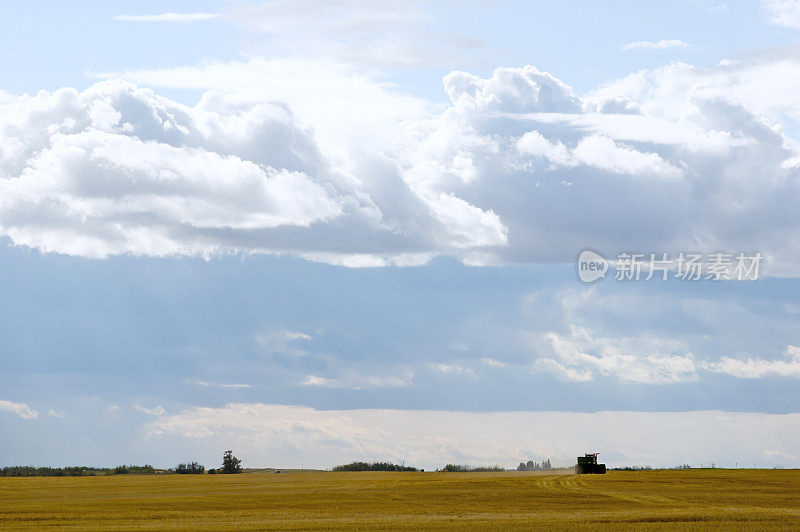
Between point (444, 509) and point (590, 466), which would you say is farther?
point (590, 466)

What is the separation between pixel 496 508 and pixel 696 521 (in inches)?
802

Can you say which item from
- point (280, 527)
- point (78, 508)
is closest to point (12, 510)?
point (78, 508)

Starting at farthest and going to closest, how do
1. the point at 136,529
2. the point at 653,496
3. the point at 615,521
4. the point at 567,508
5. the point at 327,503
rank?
the point at 653,496 → the point at 327,503 → the point at 567,508 → the point at 615,521 → the point at 136,529

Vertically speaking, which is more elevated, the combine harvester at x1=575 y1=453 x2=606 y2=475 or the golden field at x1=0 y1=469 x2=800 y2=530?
the combine harvester at x1=575 y1=453 x2=606 y2=475

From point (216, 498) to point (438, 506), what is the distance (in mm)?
28886

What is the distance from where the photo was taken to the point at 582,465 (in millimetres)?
164875

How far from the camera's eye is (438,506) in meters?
90.2

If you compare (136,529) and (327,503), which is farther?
(327,503)

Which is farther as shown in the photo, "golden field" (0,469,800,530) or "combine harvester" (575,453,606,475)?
"combine harvester" (575,453,606,475)

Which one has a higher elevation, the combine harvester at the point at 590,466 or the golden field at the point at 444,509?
the combine harvester at the point at 590,466

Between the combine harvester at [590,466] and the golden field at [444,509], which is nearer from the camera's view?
the golden field at [444,509]

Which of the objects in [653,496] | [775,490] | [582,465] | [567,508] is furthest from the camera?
[582,465]

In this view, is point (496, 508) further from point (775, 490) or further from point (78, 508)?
point (775, 490)

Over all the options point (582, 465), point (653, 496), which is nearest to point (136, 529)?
point (653, 496)
